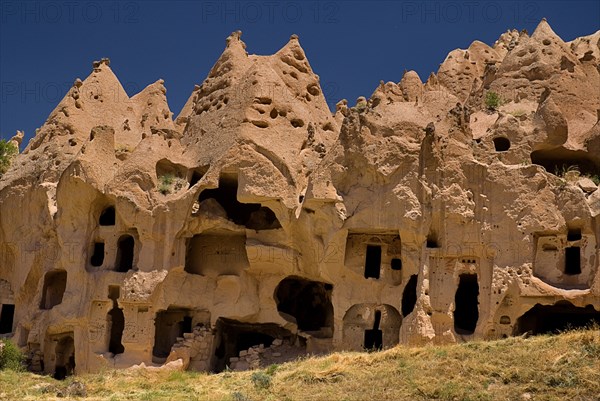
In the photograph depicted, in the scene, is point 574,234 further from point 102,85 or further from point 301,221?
point 102,85

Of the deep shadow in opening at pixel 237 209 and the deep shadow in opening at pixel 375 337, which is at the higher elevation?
the deep shadow in opening at pixel 237 209

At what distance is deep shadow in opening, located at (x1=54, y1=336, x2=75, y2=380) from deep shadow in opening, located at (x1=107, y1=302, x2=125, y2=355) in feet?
5.58

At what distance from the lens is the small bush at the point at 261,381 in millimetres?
22188

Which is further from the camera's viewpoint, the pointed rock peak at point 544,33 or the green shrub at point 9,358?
the pointed rock peak at point 544,33

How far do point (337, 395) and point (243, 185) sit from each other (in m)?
9.26

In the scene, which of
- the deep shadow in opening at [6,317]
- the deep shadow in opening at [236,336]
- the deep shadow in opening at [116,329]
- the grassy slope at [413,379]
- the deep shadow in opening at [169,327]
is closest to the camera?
the grassy slope at [413,379]

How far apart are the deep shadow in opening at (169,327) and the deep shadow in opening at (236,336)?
3.93ft

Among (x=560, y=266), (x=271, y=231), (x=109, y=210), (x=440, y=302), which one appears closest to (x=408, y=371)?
(x=440, y=302)

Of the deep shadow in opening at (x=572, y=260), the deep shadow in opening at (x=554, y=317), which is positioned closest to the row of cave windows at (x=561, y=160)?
the deep shadow in opening at (x=572, y=260)

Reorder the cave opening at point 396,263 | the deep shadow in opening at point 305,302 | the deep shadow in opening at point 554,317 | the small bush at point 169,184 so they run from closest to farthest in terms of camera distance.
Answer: the deep shadow in opening at point 554,317 → the cave opening at point 396,263 → the small bush at point 169,184 → the deep shadow in opening at point 305,302

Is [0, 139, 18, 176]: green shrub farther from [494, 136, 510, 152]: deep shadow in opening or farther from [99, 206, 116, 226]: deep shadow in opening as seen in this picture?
[494, 136, 510, 152]: deep shadow in opening

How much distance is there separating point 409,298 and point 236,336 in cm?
690

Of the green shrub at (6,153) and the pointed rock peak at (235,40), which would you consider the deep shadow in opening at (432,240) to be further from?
the green shrub at (6,153)

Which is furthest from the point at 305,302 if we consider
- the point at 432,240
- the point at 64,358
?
the point at 64,358
